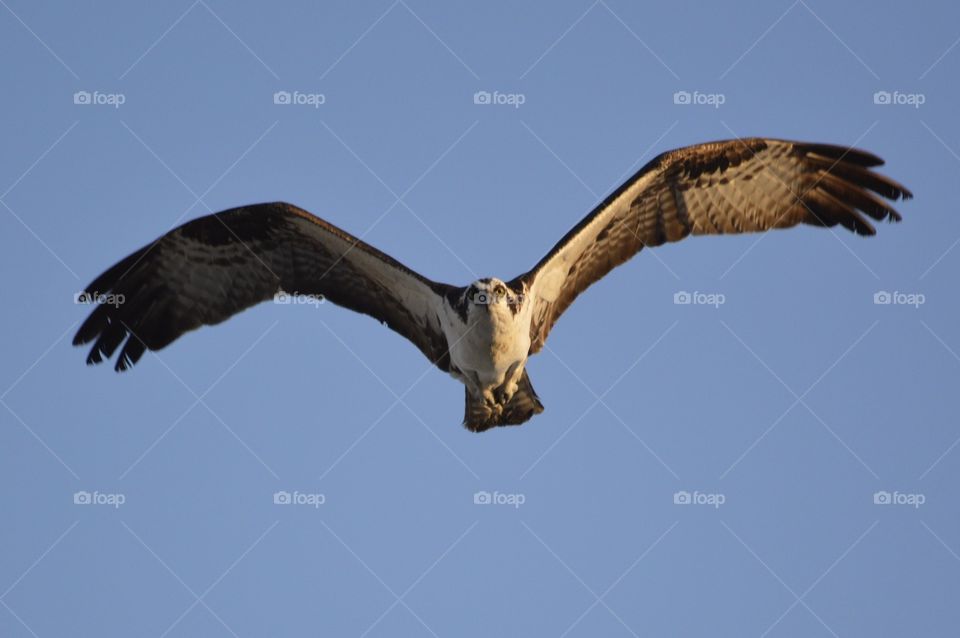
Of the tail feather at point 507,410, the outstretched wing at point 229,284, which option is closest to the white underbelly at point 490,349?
the tail feather at point 507,410

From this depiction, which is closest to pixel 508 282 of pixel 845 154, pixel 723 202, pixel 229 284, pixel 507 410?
pixel 507 410

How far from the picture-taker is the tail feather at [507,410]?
13734 millimetres

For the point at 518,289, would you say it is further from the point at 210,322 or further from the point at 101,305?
the point at 101,305

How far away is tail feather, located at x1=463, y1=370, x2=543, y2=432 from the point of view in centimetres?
1373

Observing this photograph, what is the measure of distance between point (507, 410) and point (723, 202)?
10.7 ft

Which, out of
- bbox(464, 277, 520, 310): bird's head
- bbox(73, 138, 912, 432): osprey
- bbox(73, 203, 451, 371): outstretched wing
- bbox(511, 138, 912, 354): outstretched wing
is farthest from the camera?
bbox(511, 138, 912, 354): outstretched wing

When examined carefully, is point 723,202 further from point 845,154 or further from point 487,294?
point 487,294

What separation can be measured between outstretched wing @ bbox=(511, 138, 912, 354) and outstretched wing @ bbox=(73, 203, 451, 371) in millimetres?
1550

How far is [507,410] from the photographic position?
13.8 meters

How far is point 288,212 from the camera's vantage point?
13.5m

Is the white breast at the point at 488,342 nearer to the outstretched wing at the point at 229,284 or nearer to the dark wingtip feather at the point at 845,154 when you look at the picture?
the outstretched wing at the point at 229,284

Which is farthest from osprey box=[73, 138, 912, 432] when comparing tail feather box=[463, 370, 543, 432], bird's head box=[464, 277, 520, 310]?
bird's head box=[464, 277, 520, 310]

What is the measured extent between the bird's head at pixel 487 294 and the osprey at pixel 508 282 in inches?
27.8

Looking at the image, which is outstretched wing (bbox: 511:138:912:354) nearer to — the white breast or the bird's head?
the white breast
